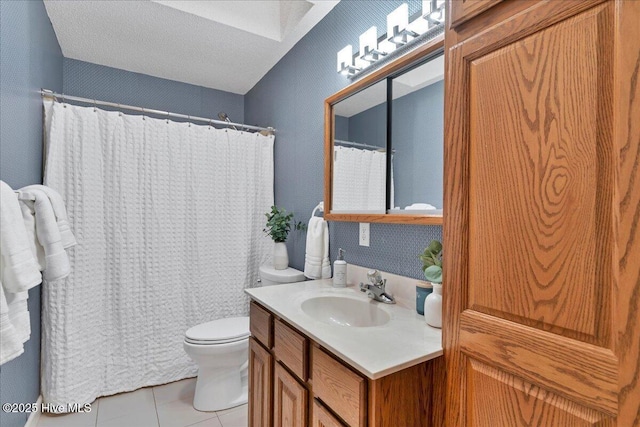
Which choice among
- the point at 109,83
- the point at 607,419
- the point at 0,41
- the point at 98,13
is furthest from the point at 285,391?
the point at 109,83

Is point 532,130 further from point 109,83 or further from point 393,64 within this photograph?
point 109,83

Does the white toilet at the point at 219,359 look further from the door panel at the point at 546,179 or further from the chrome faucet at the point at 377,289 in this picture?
the door panel at the point at 546,179

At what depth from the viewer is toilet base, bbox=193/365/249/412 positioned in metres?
1.98

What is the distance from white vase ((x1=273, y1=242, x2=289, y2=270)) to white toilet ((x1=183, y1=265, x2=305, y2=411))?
16 centimetres

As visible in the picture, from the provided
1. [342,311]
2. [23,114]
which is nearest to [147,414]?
[342,311]

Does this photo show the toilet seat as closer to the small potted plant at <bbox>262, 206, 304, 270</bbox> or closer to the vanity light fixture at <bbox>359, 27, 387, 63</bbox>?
the small potted plant at <bbox>262, 206, 304, 270</bbox>

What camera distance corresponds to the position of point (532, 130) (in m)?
0.68

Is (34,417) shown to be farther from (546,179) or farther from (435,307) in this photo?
(546,179)

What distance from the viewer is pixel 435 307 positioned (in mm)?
1079

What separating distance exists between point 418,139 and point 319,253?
888 mm

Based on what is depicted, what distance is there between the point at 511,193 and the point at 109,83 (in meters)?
3.28

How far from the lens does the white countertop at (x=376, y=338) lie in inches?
33.5

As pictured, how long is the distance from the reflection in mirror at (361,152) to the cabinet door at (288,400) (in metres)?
0.85

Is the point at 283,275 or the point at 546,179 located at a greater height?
the point at 546,179
